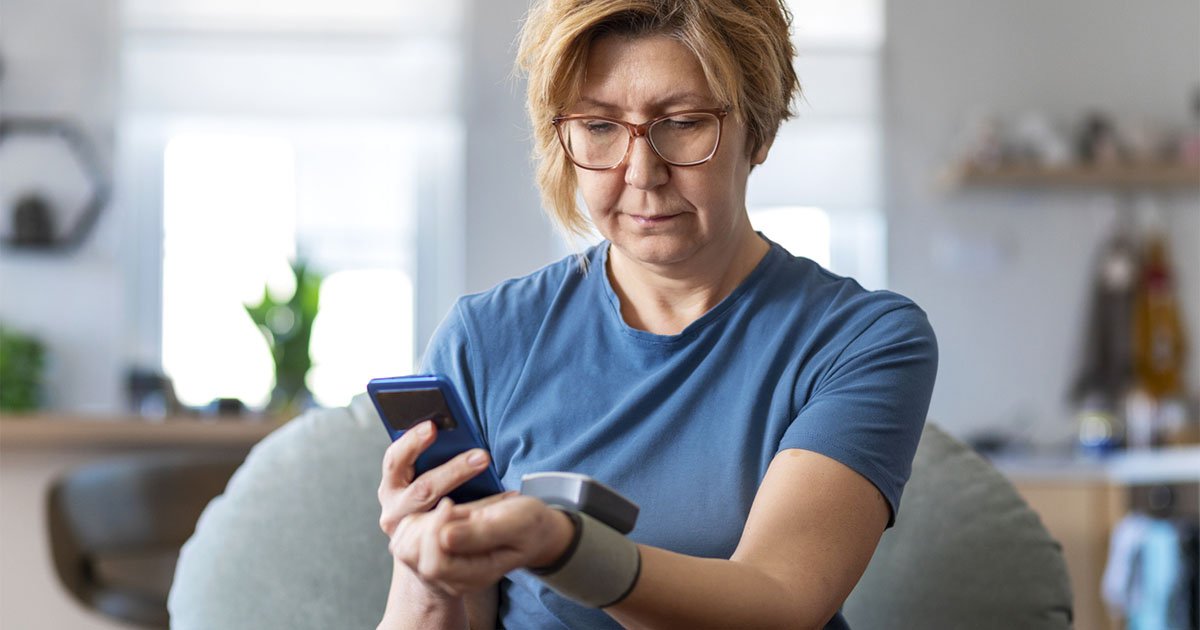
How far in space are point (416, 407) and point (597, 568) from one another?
0.64 ft

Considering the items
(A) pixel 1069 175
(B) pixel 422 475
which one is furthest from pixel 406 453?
(A) pixel 1069 175

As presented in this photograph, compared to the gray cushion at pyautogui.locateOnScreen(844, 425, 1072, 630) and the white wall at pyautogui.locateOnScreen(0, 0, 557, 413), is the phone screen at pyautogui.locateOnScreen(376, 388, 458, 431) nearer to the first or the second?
the gray cushion at pyautogui.locateOnScreen(844, 425, 1072, 630)

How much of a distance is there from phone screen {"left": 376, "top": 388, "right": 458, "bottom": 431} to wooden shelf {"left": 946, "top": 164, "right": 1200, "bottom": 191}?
3.72 m

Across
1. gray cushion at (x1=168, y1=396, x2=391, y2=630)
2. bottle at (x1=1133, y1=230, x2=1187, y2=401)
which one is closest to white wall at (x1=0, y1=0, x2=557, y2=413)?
bottle at (x1=1133, y1=230, x2=1187, y2=401)

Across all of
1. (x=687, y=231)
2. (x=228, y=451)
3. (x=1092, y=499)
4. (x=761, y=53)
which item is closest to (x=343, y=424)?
(x=687, y=231)

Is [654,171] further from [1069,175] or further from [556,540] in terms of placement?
[1069,175]

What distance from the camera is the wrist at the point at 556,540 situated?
865 millimetres

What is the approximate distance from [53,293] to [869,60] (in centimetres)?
288

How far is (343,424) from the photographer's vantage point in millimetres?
1585

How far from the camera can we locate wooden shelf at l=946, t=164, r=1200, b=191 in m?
4.45

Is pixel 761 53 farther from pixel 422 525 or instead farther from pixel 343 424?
pixel 343 424

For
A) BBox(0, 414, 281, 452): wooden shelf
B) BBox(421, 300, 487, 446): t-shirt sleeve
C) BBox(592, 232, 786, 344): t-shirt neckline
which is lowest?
BBox(0, 414, 281, 452): wooden shelf

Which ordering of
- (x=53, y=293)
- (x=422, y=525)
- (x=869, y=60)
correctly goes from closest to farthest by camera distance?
(x=422, y=525) → (x=53, y=293) → (x=869, y=60)

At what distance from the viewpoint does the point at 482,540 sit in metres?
0.84
